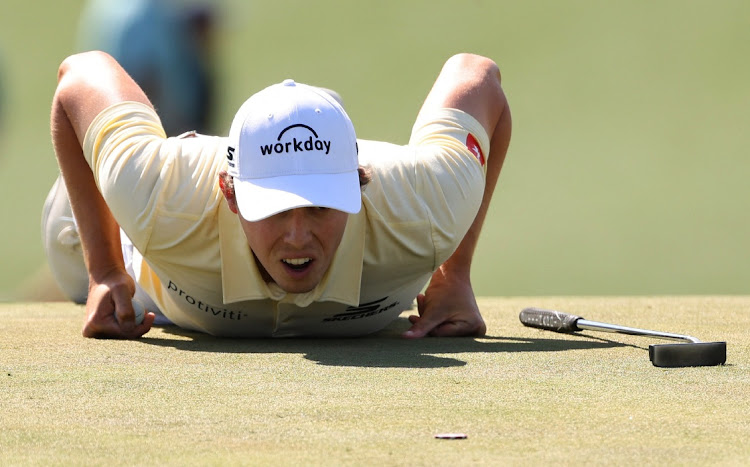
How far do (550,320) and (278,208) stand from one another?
2.86ft

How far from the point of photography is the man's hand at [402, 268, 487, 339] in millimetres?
2492

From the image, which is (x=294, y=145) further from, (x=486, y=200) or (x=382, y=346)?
(x=486, y=200)

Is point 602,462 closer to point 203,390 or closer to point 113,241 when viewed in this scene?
point 203,390

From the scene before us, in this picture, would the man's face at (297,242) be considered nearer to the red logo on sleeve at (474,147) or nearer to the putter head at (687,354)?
the red logo on sleeve at (474,147)

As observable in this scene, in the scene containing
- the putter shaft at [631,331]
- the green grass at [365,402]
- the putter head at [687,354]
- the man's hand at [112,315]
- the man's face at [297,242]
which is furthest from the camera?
the man's hand at [112,315]

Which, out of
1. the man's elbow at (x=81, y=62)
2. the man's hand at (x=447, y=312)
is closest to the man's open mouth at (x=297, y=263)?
the man's hand at (x=447, y=312)

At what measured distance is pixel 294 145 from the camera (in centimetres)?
207

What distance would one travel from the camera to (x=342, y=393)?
1715 mm

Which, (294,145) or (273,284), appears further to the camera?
(273,284)

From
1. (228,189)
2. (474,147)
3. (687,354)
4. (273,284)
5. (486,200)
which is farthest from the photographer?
(486,200)

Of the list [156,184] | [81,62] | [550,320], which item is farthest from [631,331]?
[81,62]

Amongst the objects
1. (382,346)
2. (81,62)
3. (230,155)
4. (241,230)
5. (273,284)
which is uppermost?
(81,62)

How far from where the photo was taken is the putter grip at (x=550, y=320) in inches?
100

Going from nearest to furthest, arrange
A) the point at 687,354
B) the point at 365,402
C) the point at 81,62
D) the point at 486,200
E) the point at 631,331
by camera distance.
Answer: the point at 365,402
the point at 687,354
the point at 631,331
the point at 81,62
the point at 486,200
